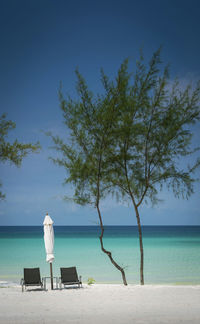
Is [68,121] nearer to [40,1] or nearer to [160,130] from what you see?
[160,130]

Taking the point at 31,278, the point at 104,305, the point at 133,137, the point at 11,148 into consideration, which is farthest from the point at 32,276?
the point at 133,137

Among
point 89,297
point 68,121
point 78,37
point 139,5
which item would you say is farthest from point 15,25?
point 89,297

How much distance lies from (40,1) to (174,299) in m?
35.7

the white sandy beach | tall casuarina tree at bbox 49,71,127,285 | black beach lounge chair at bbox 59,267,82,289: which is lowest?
the white sandy beach

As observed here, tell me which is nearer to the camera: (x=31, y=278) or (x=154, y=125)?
(x=31, y=278)

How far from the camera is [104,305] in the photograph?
25.5 ft

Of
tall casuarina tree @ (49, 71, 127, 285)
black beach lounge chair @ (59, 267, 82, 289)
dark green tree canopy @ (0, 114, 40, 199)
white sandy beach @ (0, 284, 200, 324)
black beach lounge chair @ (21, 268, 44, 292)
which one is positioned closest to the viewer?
white sandy beach @ (0, 284, 200, 324)

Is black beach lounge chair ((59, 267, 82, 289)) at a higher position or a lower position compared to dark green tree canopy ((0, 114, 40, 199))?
lower

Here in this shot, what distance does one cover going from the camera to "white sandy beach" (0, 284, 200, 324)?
661 centimetres

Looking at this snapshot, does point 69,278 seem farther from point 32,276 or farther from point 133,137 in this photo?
point 133,137

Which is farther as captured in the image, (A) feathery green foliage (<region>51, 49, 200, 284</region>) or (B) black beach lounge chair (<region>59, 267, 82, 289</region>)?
(A) feathery green foliage (<region>51, 49, 200, 284</region>)

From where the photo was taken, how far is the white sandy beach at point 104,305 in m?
6.61

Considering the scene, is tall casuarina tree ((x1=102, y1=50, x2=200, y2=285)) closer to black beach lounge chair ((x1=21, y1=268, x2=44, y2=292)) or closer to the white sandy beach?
the white sandy beach

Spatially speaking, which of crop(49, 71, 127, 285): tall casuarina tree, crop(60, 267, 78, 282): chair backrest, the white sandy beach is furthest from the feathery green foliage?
the white sandy beach
